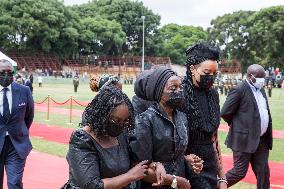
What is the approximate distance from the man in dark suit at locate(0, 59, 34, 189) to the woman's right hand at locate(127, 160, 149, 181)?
10.0ft

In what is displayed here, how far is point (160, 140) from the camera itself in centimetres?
368

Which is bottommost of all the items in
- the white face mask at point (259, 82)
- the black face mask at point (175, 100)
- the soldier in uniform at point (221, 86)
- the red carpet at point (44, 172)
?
the soldier in uniform at point (221, 86)

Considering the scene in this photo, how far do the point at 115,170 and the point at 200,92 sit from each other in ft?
4.90

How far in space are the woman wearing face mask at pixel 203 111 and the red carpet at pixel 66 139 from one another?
4.12 metres

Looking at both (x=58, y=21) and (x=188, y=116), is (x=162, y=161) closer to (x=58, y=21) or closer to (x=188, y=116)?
(x=188, y=116)

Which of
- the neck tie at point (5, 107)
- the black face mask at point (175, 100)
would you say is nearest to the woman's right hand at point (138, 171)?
the black face mask at point (175, 100)

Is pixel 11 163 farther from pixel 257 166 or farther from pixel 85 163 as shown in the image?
pixel 85 163

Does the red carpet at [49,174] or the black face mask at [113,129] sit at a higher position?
the black face mask at [113,129]

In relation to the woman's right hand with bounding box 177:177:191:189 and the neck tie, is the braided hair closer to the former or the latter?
the woman's right hand with bounding box 177:177:191:189

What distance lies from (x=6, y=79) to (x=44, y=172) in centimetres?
317

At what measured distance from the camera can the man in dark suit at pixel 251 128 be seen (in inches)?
269

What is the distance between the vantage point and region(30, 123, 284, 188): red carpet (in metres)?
8.75

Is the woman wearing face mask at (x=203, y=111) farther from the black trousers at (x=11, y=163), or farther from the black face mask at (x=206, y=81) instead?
the black trousers at (x=11, y=163)

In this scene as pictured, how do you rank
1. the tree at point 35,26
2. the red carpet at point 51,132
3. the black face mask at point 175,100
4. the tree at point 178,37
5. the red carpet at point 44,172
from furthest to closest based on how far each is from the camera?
the tree at point 178,37 < the tree at point 35,26 < the red carpet at point 51,132 < the red carpet at point 44,172 < the black face mask at point 175,100
